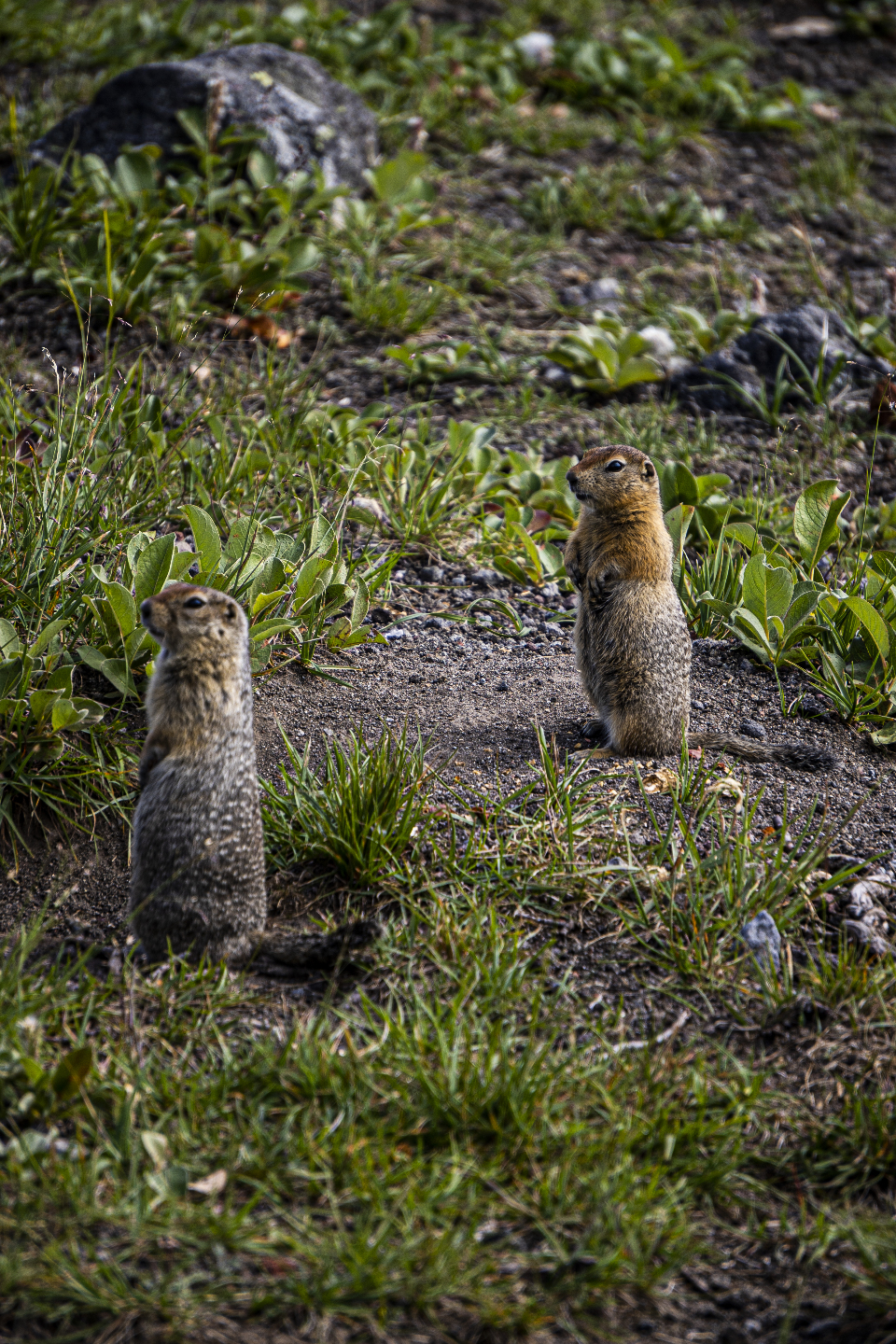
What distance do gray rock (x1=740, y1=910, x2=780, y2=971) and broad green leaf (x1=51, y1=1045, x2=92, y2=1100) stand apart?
2.09 m

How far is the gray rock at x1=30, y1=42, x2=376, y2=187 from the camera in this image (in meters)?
8.19

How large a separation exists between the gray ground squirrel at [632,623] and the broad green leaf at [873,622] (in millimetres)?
578

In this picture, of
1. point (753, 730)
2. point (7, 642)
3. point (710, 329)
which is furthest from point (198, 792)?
point (710, 329)

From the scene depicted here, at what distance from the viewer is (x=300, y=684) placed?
16.5 feet

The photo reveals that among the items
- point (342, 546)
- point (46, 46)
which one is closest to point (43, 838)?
point (342, 546)

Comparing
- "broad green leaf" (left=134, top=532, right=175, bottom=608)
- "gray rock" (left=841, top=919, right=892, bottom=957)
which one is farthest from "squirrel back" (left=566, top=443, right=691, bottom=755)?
"broad green leaf" (left=134, top=532, right=175, bottom=608)

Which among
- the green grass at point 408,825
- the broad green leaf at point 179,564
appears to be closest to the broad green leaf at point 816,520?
the green grass at point 408,825

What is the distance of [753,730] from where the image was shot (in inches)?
198

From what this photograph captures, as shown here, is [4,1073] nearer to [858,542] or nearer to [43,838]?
[43,838]

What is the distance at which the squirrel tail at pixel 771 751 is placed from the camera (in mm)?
4598

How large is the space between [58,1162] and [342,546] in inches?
136

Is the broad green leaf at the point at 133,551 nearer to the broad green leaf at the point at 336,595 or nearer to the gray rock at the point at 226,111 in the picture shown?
the broad green leaf at the point at 336,595

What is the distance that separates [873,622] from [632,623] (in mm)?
1081

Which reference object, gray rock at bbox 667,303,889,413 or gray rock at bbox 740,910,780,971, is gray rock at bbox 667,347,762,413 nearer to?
gray rock at bbox 667,303,889,413
